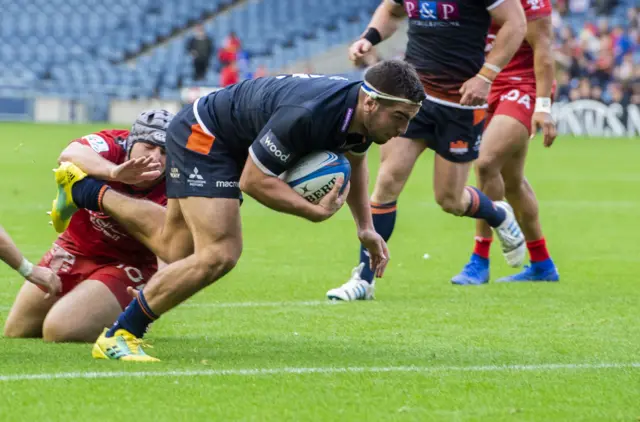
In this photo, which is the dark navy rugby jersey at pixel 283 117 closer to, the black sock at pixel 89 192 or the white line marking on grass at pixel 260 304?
the black sock at pixel 89 192

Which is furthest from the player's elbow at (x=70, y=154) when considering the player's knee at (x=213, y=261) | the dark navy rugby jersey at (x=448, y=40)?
the dark navy rugby jersey at (x=448, y=40)

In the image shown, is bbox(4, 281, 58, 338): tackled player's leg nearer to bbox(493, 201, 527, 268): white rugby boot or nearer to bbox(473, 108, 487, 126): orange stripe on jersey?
bbox(473, 108, 487, 126): orange stripe on jersey

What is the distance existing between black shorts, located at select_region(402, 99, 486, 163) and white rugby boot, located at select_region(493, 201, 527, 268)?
63 cm

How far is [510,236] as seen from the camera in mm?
9219

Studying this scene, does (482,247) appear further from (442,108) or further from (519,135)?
(442,108)

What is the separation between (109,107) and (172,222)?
90.1ft

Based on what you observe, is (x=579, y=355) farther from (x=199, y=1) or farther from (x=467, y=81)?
(x=199, y=1)

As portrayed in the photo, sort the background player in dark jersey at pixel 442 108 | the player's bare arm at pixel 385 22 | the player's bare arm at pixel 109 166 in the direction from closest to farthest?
the player's bare arm at pixel 109 166 < the background player in dark jersey at pixel 442 108 < the player's bare arm at pixel 385 22

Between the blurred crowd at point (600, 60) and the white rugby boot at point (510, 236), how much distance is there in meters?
21.4

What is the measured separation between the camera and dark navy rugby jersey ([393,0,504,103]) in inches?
341

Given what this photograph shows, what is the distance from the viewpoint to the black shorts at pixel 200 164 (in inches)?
243

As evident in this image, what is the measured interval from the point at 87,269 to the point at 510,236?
326 centimetres

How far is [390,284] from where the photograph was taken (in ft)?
30.5

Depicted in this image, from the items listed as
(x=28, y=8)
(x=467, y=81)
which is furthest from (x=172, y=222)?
(x=28, y=8)
